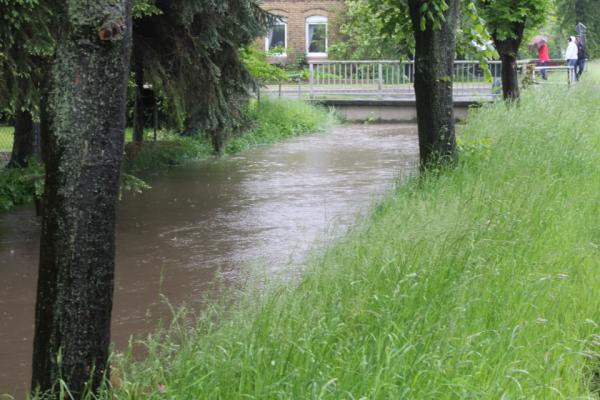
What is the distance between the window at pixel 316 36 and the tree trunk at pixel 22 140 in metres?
29.9

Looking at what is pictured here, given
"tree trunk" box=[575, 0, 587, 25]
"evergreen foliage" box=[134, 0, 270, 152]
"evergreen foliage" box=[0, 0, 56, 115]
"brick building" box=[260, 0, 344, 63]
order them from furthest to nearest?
"tree trunk" box=[575, 0, 587, 25]
"brick building" box=[260, 0, 344, 63]
"evergreen foliage" box=[134, 0, 270, 152]
"evergreen foliage" box=[0, 0, 56, 115]

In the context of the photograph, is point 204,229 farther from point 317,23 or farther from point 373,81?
point 317,23

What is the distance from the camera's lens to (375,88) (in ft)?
109

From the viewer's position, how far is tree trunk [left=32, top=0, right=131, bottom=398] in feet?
14.9

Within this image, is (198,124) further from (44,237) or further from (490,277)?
(44,237)

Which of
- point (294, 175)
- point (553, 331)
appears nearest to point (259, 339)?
point (553, 331)

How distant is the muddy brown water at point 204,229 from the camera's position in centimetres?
822

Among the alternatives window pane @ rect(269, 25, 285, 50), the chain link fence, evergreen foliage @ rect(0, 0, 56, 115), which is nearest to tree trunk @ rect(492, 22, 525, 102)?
the chain link fence

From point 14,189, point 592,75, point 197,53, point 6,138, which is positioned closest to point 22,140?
point 14,189

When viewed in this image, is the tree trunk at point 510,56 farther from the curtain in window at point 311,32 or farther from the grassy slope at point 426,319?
the curtain in window at point 311,32

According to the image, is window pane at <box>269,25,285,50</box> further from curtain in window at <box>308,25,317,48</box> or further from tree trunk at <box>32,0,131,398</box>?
tree trunk at <box>32,0,131,398</box>

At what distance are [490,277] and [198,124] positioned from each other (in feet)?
35.4

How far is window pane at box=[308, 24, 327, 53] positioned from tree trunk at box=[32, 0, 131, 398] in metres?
40.9

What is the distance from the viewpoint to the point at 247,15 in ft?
53.7
